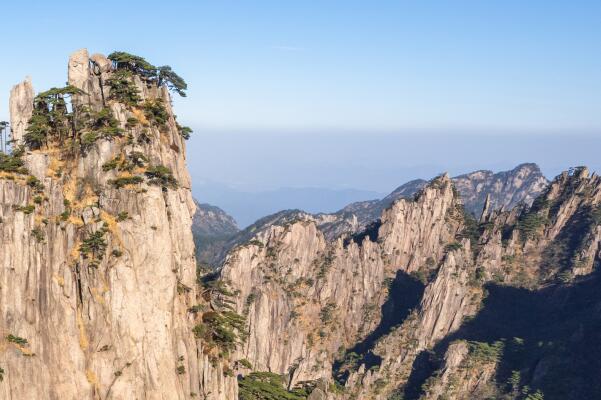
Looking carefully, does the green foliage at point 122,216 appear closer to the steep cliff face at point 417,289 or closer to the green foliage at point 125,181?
the green foliage at point 125,181

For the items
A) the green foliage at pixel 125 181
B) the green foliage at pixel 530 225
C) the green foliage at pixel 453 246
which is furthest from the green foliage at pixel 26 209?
the green foliage at pixel 530 225

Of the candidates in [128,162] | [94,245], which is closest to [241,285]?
[128,162]

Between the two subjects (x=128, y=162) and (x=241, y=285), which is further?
(x=241, y=285)

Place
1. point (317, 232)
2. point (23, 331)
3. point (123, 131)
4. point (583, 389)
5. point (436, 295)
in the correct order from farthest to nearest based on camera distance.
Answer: point (317, 232), point (436, 295), point (583, 389), point (123, 131), point (23, 331)

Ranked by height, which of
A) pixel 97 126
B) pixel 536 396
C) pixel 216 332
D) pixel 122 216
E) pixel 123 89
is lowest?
pixel 536 396

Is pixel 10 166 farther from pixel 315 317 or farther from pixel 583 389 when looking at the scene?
pixel 583 389

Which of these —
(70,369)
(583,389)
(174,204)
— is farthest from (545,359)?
(70,369)

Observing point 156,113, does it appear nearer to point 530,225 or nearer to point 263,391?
point 263,391
